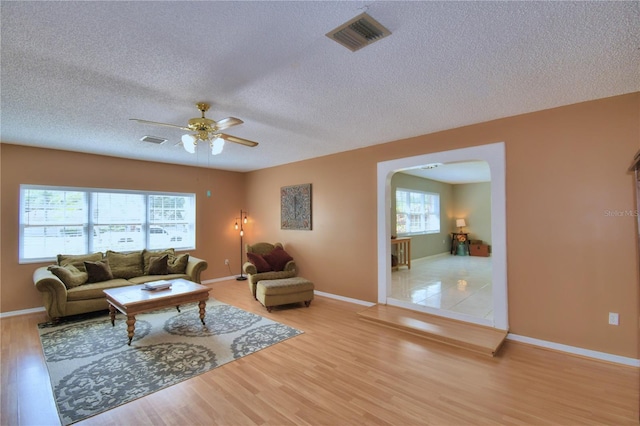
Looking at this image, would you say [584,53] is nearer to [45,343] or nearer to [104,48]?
[104,48]

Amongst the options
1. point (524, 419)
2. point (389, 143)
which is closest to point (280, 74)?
point (389, 143)

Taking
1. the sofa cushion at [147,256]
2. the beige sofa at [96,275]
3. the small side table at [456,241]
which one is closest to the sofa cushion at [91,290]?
the beige sofa at [96,275]

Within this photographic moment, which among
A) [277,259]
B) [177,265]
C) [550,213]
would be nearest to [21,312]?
[177,265]

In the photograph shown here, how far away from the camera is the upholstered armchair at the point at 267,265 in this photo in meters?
5.00

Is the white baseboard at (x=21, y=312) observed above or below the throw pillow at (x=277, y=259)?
below

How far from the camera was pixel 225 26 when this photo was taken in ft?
5.80

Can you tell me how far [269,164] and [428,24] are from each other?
488cm

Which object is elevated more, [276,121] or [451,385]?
[276,121]

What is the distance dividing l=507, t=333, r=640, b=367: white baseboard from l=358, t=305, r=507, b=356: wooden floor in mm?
189

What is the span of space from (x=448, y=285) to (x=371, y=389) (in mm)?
3696

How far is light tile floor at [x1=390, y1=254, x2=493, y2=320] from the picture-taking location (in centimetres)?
418

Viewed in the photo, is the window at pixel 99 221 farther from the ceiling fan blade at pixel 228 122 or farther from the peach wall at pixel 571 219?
the peach wall at pixel 571 219

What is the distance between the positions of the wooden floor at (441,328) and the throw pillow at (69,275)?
13.8ft

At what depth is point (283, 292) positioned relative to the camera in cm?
446
